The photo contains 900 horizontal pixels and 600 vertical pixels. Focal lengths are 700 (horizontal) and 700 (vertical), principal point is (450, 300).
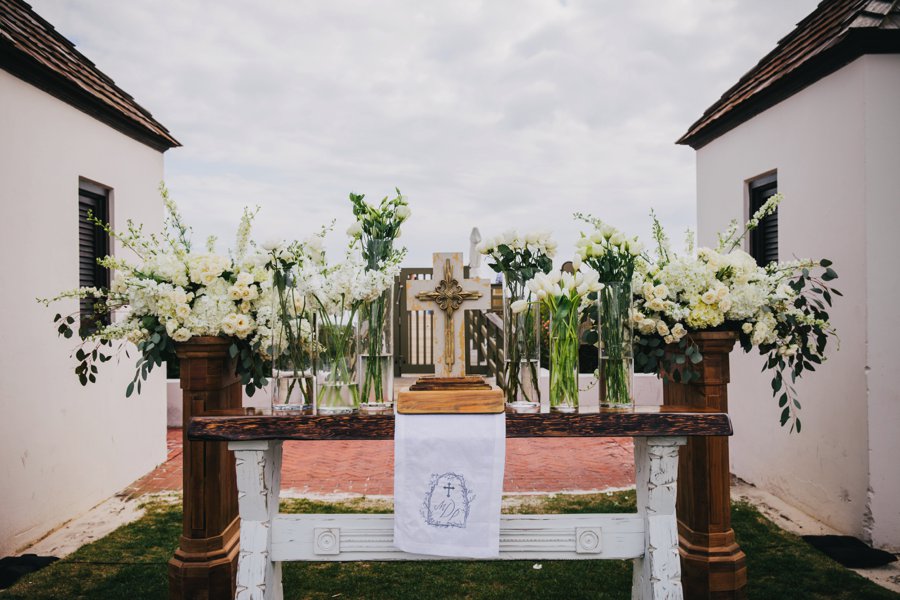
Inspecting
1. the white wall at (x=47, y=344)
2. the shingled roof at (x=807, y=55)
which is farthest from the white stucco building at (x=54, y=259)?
the shingled roof at (x=807, y=55)

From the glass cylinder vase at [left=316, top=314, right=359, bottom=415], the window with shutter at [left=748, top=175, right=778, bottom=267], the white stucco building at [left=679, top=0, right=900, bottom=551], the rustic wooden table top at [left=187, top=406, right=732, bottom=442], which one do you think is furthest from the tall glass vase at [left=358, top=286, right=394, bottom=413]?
the window with shutter at [left=748, top=175, right=778, bottom=267]

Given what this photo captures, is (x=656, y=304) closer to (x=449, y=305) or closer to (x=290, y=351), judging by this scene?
(x=449, y=305)

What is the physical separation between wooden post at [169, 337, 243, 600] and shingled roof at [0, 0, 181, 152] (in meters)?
2.94

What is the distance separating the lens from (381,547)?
337cm

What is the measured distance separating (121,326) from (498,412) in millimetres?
2017

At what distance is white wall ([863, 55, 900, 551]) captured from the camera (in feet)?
16.2

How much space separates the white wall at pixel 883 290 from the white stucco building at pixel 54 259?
20.3ft

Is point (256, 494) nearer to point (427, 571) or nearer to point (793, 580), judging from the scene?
point (427, 571)

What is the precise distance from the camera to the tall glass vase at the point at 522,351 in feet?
10.5

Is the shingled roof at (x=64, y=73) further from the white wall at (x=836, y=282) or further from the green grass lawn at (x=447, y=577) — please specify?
the white wall at (x=836, y=282)

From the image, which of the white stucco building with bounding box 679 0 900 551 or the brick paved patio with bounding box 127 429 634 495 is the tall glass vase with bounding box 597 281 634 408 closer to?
the white stucco building with bounding box 679 0 900 551

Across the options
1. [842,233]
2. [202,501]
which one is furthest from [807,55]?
[202,501]

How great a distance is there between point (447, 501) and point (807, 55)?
4822 mm

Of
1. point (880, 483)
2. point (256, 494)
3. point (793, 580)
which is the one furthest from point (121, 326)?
point (880, 483)
